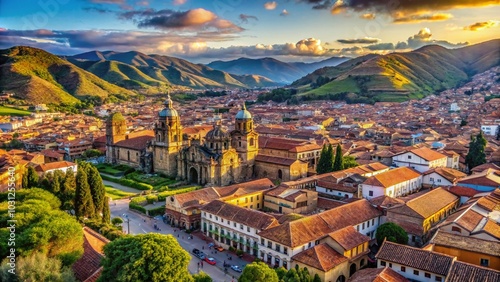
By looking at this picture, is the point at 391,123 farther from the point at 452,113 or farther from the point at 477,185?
the point at 477,185

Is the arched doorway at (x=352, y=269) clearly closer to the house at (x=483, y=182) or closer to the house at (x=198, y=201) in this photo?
the house at (x=198, y=201)

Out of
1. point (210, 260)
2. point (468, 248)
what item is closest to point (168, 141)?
point (210, 260)

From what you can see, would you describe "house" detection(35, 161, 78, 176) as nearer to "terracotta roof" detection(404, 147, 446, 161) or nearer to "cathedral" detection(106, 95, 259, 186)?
"cathedral" detection(106, 95, 259, 186)

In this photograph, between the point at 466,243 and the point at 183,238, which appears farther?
the point at 183,238

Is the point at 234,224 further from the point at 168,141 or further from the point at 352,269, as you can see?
the point at 168,141

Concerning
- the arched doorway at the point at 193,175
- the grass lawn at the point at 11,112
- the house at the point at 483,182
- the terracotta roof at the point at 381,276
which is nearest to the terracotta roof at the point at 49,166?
the arched doorway at the point at 193,175

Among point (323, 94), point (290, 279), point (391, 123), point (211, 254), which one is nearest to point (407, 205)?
point (290, 279)
